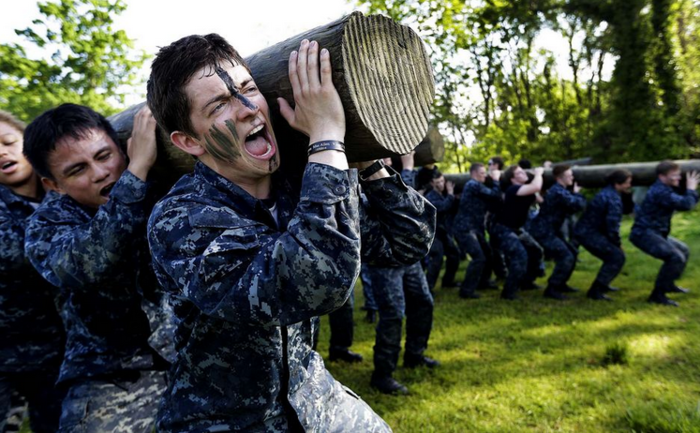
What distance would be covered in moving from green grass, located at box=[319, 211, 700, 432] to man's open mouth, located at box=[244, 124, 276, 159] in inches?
119

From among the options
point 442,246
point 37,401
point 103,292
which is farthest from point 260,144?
point 442,246

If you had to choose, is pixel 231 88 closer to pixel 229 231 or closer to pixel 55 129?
pixel 229 231

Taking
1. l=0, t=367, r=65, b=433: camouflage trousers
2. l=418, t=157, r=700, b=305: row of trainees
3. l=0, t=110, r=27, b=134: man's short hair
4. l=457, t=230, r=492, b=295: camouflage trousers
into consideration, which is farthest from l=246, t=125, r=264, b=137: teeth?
l=457, t=230, r=492, b=295: camouflage trousers

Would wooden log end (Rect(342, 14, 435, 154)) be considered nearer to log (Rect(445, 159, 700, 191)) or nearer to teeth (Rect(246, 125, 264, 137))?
teeth (Rect(246, 125, 264, 137))

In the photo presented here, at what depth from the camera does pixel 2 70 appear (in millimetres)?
10164

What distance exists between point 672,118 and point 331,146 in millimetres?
24520

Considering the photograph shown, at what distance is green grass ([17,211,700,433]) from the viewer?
3783 mm

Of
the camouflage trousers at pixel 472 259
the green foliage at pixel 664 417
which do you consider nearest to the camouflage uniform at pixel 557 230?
the camouflage trousers at pixel 472 259

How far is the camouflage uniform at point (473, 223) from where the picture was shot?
8023 mm

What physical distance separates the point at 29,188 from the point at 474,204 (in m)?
6.74

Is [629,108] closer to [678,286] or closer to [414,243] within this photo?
[678,286]

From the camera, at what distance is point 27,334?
9.43 feet

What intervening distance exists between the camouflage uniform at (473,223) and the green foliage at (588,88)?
435cm

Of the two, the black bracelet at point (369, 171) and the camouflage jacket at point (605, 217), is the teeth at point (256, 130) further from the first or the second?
the camouflage jacket at point (605, 217)
